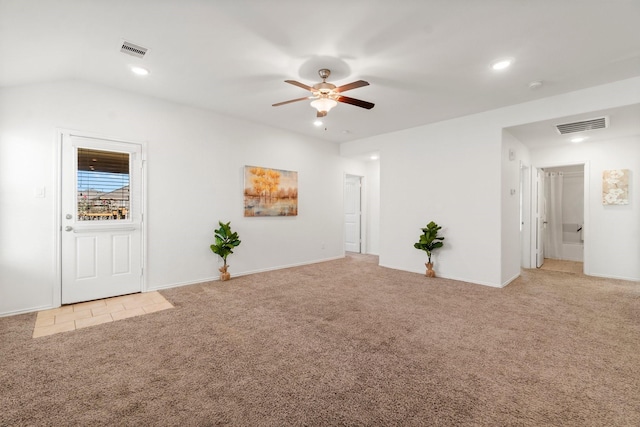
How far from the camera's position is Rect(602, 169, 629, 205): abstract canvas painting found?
4941 millimetres

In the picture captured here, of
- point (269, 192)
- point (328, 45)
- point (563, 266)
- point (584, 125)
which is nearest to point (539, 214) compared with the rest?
point (563, 266)

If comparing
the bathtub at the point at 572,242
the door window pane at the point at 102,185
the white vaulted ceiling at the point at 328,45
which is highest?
the white vaulted ceiling at the point at 328,45

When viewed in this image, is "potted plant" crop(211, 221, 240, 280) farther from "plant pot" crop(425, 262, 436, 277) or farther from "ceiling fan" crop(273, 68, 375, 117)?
"plant pot" crop(425, 262, 436, 277)

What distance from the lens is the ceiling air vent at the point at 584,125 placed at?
3947 mm

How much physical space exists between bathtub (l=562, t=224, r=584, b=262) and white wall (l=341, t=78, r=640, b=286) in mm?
2016

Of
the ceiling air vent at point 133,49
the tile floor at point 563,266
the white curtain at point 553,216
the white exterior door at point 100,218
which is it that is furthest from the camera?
the white curtain at point 553,216

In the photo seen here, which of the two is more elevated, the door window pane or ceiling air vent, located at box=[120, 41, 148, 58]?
ceiling air vent, located at box=[120, 41, 148, 58]

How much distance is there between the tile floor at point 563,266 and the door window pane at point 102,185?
310 inches

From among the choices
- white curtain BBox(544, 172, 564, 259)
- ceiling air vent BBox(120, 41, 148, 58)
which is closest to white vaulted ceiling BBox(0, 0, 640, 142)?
ceiling air vent BBox(120, 41, 148, 58)

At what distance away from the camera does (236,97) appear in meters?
4.01

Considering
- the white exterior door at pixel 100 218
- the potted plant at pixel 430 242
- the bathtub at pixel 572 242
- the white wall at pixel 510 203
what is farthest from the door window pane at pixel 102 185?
the bathtub at pixel 572 242

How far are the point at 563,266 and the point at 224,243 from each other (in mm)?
7087

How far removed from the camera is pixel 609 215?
5125mm

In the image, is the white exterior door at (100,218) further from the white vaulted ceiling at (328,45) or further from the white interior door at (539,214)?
the white interior door at (539,214)
